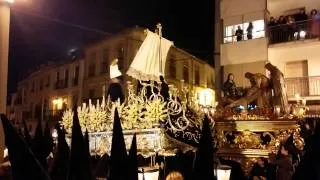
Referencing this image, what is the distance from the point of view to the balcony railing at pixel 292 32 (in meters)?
18.1

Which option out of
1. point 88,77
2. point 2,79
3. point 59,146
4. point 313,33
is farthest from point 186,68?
point 59,146

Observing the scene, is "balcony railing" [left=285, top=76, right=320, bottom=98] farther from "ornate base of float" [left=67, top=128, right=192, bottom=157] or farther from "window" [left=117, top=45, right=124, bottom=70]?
"window" [left=117, top=45, right=124, bottom=70]

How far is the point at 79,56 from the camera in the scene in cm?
3784

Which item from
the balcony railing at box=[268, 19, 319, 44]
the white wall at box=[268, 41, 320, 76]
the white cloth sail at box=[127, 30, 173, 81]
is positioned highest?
the balcony railing at box=[268, 19, 319, 44]

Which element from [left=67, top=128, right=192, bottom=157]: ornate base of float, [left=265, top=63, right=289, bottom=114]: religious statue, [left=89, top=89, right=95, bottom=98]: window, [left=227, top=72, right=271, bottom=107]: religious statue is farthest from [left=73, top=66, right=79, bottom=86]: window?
[left=67, top=128, right=192, bottom=157]: ornate base of float

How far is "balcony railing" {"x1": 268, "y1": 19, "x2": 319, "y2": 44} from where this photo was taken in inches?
713

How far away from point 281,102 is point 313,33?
34.3 feet

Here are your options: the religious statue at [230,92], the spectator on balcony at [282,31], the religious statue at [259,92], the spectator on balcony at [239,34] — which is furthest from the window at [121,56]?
the religious statue at [259,92]

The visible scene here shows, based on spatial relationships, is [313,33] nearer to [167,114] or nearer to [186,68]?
[167,114]

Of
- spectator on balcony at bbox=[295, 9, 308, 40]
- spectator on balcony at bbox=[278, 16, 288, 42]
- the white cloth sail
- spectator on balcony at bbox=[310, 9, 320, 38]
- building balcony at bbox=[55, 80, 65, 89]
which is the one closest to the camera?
the white cloth sail

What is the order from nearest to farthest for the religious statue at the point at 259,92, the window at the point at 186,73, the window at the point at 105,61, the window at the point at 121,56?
the religious statue at the point at 259,92 < the window at the point at 121,56 < the window at the point at 105,61 < the window at the point at 186,73

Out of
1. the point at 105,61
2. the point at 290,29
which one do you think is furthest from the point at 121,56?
the point at 290,29

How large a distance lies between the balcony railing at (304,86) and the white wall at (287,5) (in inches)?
130

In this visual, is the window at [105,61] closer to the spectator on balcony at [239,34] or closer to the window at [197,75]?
the window at [197,75]
